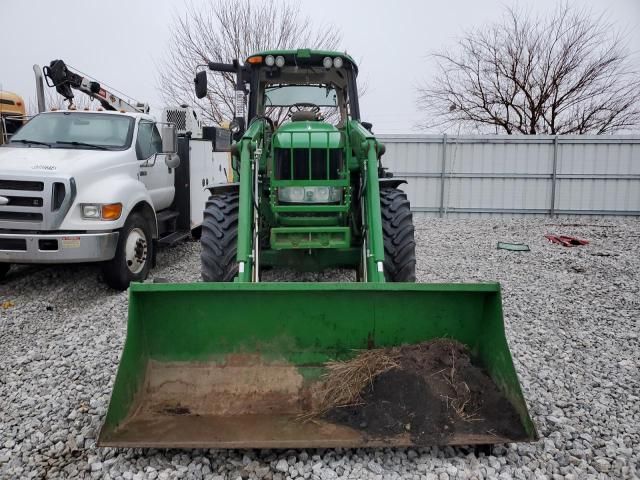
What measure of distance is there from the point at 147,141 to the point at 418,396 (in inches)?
220

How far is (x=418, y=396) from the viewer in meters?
2.69

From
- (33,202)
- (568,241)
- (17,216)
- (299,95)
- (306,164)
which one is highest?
(299,95)

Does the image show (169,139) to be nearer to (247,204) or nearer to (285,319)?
(247,204)

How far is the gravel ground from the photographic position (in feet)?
8.30

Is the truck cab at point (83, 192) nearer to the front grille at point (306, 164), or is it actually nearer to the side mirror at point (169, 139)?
the side mirror at point (169, 139)

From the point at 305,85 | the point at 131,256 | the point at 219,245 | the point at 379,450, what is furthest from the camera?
the point at 131,256

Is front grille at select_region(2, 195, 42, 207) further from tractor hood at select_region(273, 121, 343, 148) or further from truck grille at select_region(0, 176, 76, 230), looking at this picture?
tractor hood at select_region(273, 121, 343, 148)

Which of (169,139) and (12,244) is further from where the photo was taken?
(169,139)

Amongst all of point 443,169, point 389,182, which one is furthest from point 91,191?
point 443,169

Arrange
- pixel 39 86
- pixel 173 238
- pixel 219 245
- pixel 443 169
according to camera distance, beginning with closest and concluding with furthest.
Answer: pixel 219 245, pixel 173 238, pixel 39 86, pixel 443 169

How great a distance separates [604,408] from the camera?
123 inches

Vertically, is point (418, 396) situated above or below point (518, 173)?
below

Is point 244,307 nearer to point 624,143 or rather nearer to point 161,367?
point 161,367

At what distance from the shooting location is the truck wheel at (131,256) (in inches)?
225
